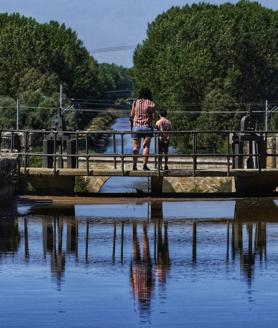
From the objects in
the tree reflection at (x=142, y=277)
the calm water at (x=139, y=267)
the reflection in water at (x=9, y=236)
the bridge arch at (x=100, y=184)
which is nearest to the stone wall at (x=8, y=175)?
the calm water at (x=139, y=267)

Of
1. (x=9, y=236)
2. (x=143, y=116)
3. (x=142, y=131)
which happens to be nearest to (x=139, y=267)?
(x=9, y=236)

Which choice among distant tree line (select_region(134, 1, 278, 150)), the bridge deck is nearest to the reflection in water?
the bridge deck

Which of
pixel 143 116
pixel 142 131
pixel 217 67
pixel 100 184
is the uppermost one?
pixel 217 67

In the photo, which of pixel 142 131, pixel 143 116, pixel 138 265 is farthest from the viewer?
pixel 143 116

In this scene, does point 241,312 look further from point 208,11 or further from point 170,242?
point 208,11

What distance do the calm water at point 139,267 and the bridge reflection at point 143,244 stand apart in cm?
1

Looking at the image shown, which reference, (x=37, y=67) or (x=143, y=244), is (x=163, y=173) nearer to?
(x=143, y=244)

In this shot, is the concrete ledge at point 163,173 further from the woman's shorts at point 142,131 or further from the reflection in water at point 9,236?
the reflection in water at point 9,236

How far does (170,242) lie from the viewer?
19578mm

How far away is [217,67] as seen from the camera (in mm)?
120188

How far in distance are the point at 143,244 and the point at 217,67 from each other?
102 meters

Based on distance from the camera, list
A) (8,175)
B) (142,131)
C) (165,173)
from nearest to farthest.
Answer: (8,175), (165,173), (142,131)

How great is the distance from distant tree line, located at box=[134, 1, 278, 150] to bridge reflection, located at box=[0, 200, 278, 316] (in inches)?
3631

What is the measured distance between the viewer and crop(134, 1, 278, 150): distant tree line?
389 ft
